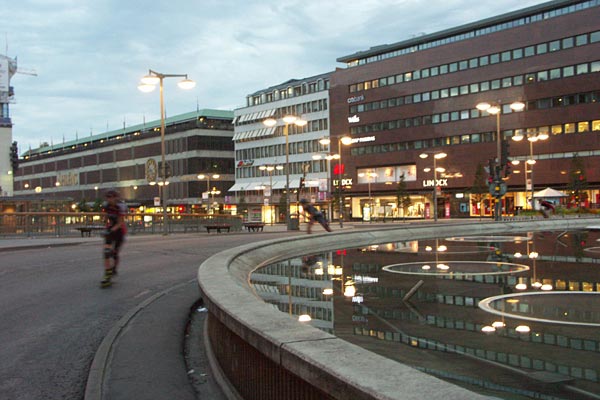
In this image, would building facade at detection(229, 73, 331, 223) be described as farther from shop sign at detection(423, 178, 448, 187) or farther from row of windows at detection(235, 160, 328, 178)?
shop sign at detection(423, 178, 448, 187)

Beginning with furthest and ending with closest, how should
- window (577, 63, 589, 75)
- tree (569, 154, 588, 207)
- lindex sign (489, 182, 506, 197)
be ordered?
window (577, 63, 589, 75) → tree (569, 154, 588, 207) → lindex sign (489, 182, 506, 197)

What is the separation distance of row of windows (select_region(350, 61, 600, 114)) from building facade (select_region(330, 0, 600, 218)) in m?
0.12

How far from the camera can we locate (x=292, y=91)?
344ft

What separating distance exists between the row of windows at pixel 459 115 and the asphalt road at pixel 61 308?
65357 millimetres

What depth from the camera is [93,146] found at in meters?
135

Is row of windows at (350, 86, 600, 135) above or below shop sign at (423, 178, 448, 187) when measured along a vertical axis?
above

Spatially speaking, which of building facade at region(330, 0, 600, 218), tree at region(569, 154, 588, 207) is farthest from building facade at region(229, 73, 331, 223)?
tree at region(569, 154, 588, 207)

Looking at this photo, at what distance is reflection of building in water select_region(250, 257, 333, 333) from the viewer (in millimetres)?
7773

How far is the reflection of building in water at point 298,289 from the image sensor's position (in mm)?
7773

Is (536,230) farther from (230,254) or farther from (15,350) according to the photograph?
(15,350)

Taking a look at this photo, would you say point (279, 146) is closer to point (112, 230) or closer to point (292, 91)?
point (292, 91)

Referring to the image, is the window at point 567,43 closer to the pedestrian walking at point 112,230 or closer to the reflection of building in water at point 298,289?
the reflection of building in water at point 298,289

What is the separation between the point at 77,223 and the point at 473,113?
2303 inches

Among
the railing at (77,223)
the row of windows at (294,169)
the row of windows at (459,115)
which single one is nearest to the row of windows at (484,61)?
the row of windows at (459,115)
